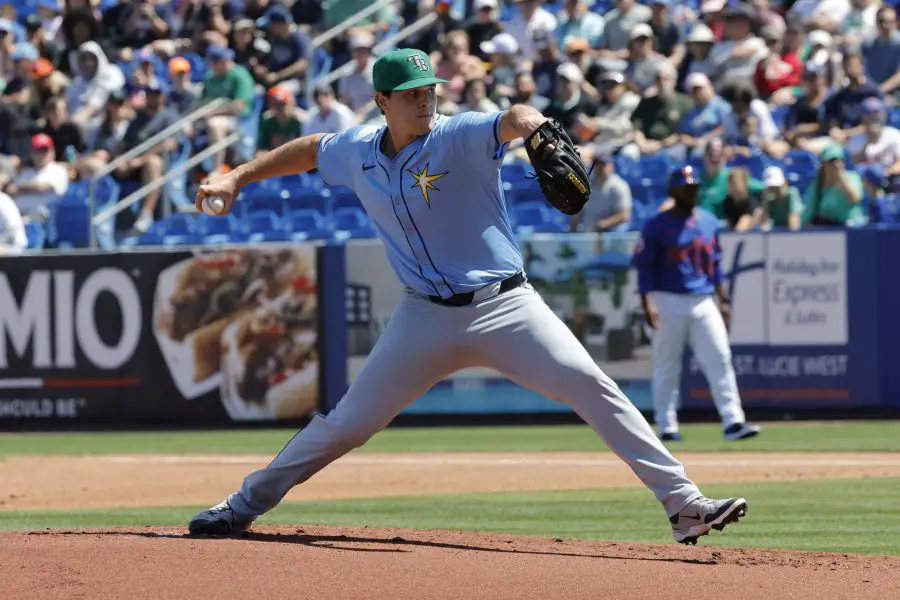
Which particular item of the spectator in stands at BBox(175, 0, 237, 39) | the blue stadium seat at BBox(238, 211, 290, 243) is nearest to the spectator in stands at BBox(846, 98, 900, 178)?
the blue stadium seat at BBox(238, 211, 290, 243)

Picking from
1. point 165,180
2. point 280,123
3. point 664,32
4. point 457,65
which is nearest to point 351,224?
point 280,123

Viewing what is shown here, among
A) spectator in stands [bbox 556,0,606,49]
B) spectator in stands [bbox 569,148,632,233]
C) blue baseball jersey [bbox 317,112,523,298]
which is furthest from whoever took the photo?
spectator in stands [bbox 556,0,606,49]

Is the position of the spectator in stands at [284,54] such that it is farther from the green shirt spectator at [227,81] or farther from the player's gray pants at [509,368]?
the player's gray pants at [509,368]

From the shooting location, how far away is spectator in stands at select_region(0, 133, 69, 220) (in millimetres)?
18078

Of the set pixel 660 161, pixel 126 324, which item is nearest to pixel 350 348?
pixel 126 324

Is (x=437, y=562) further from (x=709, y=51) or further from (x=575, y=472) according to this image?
(x=709, y=51)

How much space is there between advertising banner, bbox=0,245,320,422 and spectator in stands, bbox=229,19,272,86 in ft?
15.1

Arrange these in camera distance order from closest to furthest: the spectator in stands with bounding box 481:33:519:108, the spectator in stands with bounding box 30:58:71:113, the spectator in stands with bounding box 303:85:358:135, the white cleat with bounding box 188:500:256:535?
the white cleat with bounding box 188:500:256:535 → the spectator in stands with bounding box 303:85:358:135 → the spectator in stands with bounding box 481:33:519:108 → the spectator in stands with bounding box 30:58:71:113

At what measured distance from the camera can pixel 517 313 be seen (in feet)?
19.7

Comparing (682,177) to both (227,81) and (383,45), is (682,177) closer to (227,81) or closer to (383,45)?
(383,45)

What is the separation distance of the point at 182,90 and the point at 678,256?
910cm

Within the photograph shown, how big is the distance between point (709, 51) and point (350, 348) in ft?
17.8

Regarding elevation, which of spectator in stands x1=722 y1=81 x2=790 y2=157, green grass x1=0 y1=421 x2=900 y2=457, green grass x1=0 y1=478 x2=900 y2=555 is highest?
spectator in stands x1=722 y1=81 x2=790 y2=157

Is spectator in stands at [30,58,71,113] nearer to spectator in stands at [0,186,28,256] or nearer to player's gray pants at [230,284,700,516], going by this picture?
spectator in stands at [0,186,28,256]
